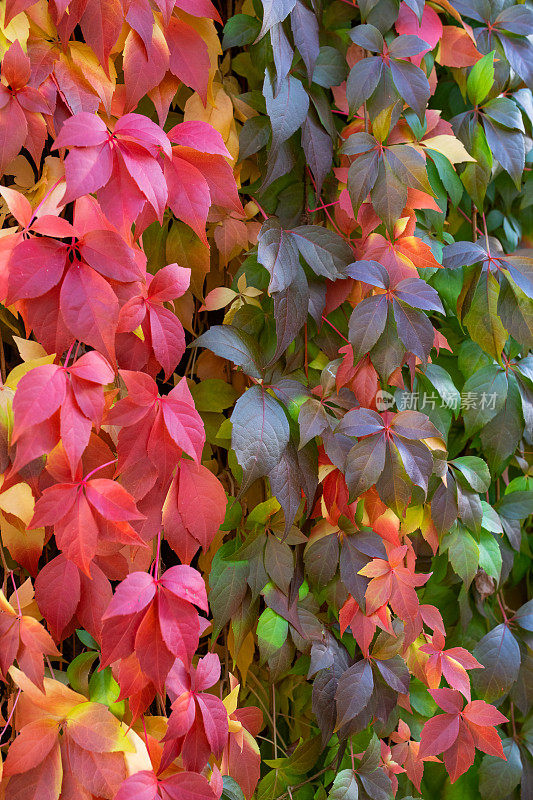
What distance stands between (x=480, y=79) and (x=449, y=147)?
12cm

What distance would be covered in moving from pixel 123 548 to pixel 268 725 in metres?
0.40

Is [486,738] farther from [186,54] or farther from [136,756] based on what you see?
[186,54]

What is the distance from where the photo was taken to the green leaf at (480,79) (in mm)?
902

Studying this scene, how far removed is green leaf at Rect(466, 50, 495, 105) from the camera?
90 cm

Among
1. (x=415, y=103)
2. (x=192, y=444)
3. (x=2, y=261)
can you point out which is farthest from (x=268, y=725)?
(x=415, y=103)

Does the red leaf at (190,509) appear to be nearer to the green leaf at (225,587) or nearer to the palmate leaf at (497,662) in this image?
the green leaf at (225,587)

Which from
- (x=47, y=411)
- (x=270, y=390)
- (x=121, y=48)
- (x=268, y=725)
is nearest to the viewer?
(x=47, y=411)

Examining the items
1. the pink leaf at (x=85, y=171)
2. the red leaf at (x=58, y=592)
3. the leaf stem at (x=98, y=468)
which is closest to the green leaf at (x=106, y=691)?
the red leaf at (x=58, y=592)

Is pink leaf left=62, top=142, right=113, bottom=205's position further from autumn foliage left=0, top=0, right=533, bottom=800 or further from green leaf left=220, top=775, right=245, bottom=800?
green leaf left=220, top=775, right=245, bottom=800

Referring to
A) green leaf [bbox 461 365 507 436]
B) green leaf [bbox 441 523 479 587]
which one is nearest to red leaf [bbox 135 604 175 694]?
green leaf [bbox 441 523 479 587]

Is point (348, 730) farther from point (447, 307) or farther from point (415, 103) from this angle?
point (415, 103)

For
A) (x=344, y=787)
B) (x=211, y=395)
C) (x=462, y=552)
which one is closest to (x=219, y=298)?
(x=211, y=395)

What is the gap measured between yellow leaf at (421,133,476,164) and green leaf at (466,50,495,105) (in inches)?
3.5

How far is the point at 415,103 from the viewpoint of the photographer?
0.79 m
